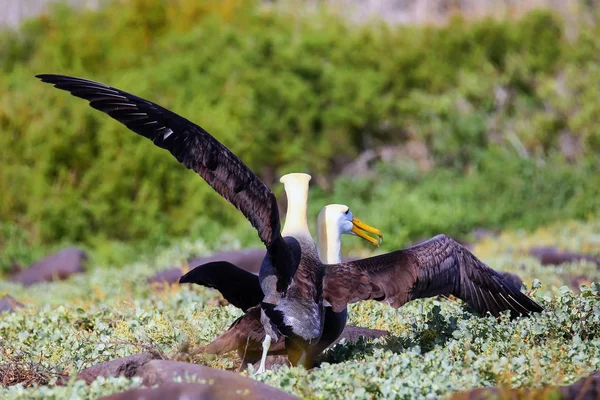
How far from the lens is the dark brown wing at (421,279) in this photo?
6.47m

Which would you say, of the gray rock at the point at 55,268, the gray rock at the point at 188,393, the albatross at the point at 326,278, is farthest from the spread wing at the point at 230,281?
the gray rock at the point at 55,268

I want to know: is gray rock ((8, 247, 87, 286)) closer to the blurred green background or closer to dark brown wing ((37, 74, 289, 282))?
the blurred green background

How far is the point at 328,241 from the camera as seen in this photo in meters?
7.19

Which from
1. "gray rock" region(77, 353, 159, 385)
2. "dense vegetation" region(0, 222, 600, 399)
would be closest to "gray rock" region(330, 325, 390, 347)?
"dense vegetation" region(0, 222, 600, 399)

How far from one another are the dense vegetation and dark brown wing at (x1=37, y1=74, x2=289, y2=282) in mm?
805

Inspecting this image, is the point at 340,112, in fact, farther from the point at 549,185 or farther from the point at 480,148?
the point at 549,185

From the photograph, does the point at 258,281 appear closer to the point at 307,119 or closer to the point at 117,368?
the point at 117,368

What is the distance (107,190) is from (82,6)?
14.7 metres

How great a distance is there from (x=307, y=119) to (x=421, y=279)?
19158mm

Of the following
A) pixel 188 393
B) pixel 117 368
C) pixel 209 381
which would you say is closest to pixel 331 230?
pixel 117 368

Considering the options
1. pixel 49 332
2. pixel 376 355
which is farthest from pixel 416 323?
pixel 49 332

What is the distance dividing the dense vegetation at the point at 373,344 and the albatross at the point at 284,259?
347 mm

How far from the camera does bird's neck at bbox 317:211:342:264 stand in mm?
7125

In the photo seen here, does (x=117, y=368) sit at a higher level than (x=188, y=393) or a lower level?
higher
